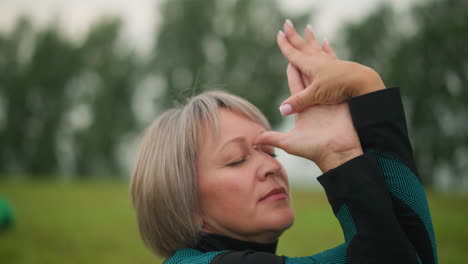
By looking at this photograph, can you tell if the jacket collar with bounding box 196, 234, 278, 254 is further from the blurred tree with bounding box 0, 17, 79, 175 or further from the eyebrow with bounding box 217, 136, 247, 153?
the blurred tree with bounding box 0, 17, 79, 175

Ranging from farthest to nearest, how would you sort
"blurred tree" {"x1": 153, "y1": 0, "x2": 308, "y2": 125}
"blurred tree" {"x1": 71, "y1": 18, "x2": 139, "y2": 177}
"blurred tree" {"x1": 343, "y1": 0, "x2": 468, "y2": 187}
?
"blurred tree" {"x1": 71, "y1": 18, "x2": 139, "y2": 177}
"blurred tree" {"x1": 153, "y1": 0, "x2": 308, "y2": 125}
"blurred tree" {"x1": 343, "y1": 0, "x2": 468, "y2": 187}

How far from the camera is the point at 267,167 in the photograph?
2031 mm

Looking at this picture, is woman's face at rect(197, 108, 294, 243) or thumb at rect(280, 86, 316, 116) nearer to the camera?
thumb at rect(280, 86, 316, 116)

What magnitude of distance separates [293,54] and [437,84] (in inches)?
853

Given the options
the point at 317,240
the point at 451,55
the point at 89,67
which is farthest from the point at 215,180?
the point at 89,67

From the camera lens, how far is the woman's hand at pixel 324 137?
1.68m

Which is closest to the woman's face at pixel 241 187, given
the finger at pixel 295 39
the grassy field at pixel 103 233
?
the finger at pixel 295 39

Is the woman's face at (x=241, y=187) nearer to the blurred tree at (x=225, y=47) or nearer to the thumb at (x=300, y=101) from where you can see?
the thumb at (x=300, y=101)

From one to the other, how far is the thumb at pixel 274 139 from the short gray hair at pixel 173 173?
0.29 m

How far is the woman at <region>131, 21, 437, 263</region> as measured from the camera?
1.56m

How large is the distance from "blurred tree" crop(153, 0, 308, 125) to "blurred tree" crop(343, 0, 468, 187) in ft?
30.2

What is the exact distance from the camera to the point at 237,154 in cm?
206

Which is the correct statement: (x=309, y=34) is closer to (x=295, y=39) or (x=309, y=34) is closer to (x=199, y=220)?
(x=295, y=39)

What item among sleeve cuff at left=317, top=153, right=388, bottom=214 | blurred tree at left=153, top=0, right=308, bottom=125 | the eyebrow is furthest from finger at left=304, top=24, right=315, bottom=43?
blurred tree at left=153, top=0, right=308, bottom=125
